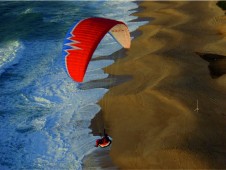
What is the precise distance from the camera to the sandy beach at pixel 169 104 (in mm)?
19409

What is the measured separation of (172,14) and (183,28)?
6.89m

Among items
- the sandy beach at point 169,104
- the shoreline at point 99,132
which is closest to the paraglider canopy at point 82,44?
the shoreline at point 99,132

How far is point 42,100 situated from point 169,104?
9720 millimetres

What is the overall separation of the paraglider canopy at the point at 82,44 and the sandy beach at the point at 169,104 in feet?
17.8

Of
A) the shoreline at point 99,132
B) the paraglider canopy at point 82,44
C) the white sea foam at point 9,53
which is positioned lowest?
the shoreline at point 99,132

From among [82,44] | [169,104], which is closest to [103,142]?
[169,104]

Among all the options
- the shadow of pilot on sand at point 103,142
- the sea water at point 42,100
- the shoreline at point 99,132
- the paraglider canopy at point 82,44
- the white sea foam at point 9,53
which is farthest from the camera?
the white sea foam at point 9,53

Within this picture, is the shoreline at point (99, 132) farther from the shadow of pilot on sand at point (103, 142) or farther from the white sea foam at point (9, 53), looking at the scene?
the white sea foam at point (9, 53)

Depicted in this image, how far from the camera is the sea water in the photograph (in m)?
Result: 21.5

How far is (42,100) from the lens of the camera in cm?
2734

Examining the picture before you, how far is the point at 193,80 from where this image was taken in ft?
87.4

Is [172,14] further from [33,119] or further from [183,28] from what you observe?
[33,119]

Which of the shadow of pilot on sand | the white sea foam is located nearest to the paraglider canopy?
the shadow of pilot on sand

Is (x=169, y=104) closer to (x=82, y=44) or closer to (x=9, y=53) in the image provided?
(x=82, y=44)
